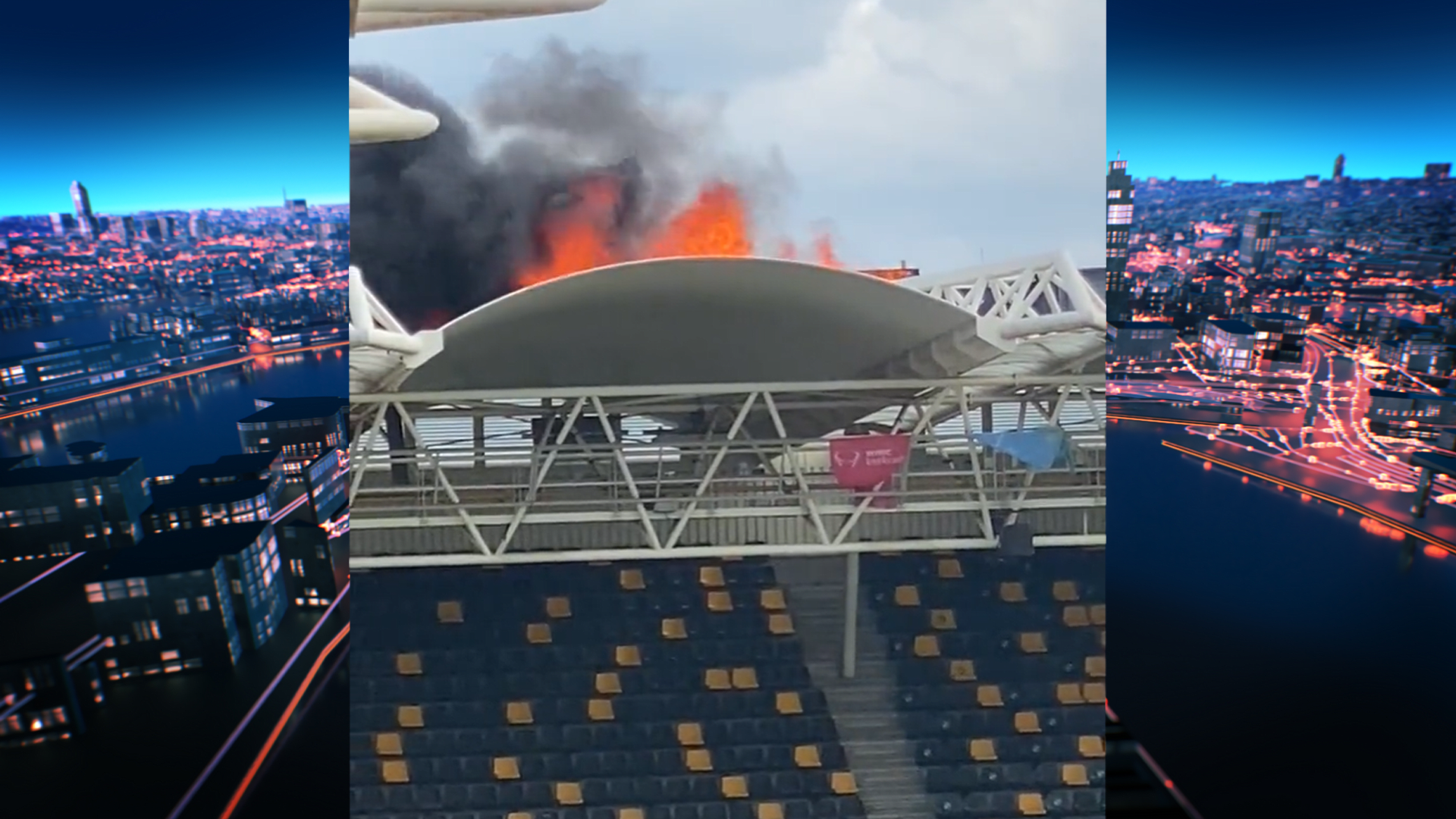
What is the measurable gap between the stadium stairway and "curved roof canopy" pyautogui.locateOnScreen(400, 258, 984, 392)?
0.94m

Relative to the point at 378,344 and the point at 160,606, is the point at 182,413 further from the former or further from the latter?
the point at 378,344

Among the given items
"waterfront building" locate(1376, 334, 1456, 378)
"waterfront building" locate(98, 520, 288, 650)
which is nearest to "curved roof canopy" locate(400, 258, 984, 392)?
"waterfront building" locate(98, 520, 288, 650)

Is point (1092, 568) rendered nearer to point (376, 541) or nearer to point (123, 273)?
point (376, 541)

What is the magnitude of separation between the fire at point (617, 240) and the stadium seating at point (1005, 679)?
1.39 meters

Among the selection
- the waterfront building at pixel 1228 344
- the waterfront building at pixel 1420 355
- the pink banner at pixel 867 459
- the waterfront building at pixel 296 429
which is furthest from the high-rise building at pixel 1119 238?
the waterfront building at pixel 296 429

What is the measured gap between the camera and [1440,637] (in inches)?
108

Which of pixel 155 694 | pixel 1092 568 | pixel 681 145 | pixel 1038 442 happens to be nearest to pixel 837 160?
pixel 681 145

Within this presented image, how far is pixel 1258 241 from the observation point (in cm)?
282

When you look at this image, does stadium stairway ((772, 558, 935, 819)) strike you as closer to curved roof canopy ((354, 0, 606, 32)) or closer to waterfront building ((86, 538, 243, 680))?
curved roof canopy ((354, 0, 606, 32))

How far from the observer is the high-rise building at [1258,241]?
2.77 meters

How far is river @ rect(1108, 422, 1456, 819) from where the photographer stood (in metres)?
2.71

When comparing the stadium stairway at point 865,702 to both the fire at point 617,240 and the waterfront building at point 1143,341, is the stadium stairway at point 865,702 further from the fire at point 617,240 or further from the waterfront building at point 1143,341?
the waterfront building at point 1143,341

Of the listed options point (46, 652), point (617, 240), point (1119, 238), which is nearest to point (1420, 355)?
point (1119, 238)

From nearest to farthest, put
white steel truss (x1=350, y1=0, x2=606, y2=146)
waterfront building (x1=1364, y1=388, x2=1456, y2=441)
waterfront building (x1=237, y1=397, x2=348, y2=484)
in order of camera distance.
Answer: white steel truss (x1=350, y1=0, x2=606, y2=146) < waterfront building (x1=237, y1=397, x2=348, y2=484) < waterfront building (x1=1364, y1=388, x2=1456, y2=441)
